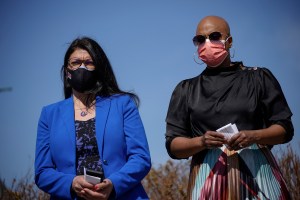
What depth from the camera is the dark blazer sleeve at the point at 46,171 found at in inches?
130

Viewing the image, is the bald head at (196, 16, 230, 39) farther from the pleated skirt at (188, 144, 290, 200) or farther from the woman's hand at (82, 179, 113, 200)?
the woman's hand at (82, 179, 113, 200)

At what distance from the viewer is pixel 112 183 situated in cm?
322

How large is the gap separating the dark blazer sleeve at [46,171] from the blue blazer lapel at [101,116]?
343 mm

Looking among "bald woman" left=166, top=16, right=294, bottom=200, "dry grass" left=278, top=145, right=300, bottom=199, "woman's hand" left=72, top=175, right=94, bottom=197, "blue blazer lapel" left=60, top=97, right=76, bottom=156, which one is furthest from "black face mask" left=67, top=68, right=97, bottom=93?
"dry grass" left=278, top=145, right=300, bottom=199

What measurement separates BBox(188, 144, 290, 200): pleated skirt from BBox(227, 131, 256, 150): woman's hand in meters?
0.16

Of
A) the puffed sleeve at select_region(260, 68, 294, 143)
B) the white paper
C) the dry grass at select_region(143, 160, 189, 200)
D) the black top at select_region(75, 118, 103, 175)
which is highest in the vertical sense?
the puffed sleeve at select_region(260, 68, 294, 143)

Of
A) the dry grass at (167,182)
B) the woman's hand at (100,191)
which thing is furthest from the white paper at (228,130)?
the dry grass at (167,182)

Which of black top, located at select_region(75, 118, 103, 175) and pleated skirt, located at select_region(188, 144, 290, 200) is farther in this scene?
black top, located at select_region(75, 118, 103, 175)

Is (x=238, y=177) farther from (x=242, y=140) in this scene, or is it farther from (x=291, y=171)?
(x=291, y=171)

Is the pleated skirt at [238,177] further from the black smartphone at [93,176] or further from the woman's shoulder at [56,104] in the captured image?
the woman's shoulder at [56,104]

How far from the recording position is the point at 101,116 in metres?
3.57

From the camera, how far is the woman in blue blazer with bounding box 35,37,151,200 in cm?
329

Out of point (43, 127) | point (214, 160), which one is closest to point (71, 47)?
point (43, 127)

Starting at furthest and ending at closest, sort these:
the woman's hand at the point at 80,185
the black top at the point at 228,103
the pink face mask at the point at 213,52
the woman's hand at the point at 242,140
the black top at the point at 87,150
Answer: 1. the pink face mask at the point at 213,52
2. the black top at the point at 87,150
3. the black top at the point at 228,103
4. the woman's hand at the point at 80,185
5. the woman's hand at the point at 242,140
